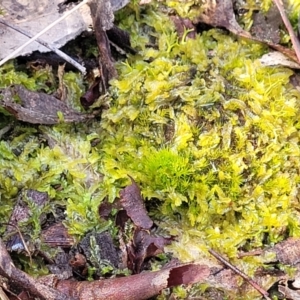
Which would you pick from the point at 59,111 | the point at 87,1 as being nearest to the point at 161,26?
the point at 87,1

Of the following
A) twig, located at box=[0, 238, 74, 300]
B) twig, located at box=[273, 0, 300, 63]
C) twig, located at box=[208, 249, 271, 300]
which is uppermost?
twig, located at box=[273, 0, 300, 63]

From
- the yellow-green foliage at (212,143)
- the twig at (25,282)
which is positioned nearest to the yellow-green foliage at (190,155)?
the yellow-green foliage at (212,143)

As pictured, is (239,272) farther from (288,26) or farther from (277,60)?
(288,26)

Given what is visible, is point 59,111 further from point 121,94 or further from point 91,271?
point 91,271

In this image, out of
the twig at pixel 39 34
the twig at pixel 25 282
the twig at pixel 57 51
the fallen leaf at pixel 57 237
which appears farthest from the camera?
the twig at pixel 57 51

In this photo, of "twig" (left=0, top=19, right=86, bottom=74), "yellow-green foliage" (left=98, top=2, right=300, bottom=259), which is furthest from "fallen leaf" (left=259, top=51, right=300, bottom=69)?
"twig" (left=0, top=19, right=86, bottom=74)

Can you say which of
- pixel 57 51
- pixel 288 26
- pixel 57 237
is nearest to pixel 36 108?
pixel 57 51

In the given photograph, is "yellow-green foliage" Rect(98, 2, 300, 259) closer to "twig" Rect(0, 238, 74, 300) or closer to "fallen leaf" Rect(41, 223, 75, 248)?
"fallen leaf" Rect(41, 223, 75, 248)

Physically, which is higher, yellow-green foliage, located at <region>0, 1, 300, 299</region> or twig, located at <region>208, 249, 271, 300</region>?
yellow-green foliage, located at <region>0, 1, 300, 299</region>

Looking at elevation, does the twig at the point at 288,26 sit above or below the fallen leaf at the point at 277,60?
above

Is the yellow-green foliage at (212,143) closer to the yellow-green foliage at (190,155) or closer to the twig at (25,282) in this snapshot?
the yellow-green foliage at (190,155)

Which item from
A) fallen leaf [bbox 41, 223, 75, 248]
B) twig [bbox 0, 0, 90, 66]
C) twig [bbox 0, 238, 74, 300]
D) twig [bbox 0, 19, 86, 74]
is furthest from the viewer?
twig [bbox 0, 19, 86, 74]
